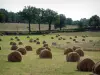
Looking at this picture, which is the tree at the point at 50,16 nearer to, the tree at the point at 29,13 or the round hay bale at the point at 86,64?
the tree at the point at 29,13

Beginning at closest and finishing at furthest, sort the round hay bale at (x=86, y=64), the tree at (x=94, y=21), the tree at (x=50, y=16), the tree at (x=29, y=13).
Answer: the round hay bale at (x=86, y=64) → the tree at (x=29, y=13) → the tree at (x=50, y=16) → the tree at (x=94, y=21)

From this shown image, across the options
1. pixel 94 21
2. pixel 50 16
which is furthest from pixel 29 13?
pixel 94 21

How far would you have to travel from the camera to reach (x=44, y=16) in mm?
179250

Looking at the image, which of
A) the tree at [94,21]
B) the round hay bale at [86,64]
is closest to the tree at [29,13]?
the tree at [94,21]

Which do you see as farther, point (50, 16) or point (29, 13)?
point (50, 16)

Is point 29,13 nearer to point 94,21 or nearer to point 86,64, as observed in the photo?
point 94,21

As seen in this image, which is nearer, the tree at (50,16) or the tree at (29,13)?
the tree at (29,13)

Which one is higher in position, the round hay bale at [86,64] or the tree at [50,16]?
the tree at [50,16]

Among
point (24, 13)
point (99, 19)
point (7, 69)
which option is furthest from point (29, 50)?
point (99, 19)

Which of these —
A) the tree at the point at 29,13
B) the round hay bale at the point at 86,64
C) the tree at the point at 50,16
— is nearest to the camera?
the round hay bale at the point at 86,64

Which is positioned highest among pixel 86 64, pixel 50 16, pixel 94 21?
pixel 50 16

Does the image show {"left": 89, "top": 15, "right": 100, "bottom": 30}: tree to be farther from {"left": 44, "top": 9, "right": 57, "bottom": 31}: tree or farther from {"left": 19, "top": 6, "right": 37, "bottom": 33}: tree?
{"left": 19, "top": 6, "right": 37, "bottom": 33}: tree

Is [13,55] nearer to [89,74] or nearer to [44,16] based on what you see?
[89,74]

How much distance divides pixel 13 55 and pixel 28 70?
6609 millimetres
